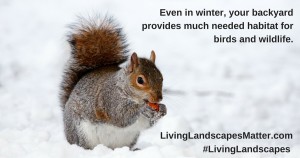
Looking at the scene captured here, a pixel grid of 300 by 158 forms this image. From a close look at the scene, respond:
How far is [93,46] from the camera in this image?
3500 millimetres

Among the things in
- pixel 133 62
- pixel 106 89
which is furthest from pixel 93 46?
pixel 133 62

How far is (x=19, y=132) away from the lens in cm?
340

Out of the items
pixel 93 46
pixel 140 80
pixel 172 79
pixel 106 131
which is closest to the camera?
pixel 140 80

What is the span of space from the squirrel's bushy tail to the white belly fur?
0.42m

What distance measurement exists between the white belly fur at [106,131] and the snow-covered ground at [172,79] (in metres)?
0.12

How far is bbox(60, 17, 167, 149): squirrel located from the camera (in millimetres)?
3117

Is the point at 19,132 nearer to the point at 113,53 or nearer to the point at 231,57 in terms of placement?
the point at 113,53

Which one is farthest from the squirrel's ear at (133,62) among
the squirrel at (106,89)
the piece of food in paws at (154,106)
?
the piece of food in paws at (154,106)

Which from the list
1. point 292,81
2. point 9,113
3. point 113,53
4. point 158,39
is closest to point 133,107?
point 113,53

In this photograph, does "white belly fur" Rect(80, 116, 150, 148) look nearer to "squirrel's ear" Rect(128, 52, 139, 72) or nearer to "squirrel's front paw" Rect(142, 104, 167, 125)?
"squirrel's front paw" Rect(142, 104, 167, 125)

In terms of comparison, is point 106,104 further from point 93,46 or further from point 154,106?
point 93,46

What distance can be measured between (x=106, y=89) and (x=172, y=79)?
90.4 inches

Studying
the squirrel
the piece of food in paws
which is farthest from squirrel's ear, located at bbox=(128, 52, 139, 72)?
the piece of food in paws

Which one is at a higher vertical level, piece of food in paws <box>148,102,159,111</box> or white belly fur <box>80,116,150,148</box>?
piece of food in paws <box>148,102,159,111</box>
